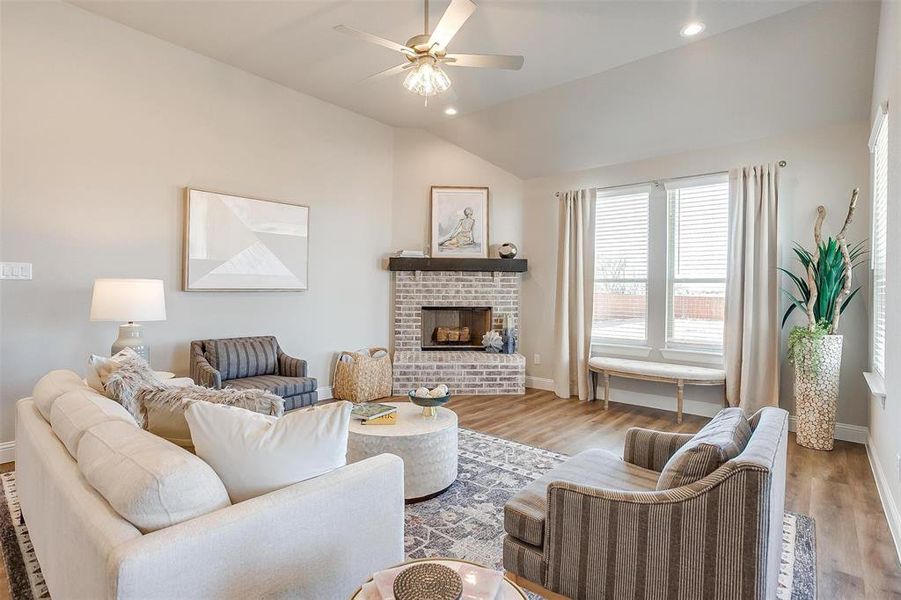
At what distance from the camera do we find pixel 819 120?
157 inches

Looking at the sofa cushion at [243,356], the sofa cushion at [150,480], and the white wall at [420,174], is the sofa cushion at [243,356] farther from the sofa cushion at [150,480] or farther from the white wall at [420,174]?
the sofa cushion at [150,480]

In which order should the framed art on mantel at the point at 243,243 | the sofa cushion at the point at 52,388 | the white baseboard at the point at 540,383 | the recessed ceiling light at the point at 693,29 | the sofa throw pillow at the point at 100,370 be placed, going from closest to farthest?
the sofa cushion at the point at 52,388 < the sofa throw pillow at the point at 100,370 < the recessed ceiling light at the point at 693,29 < the framed art on mantel at the point at 243,243 < the white baseboard at the point at 540,383

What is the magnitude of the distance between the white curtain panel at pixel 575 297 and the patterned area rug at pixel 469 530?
2.31 metres

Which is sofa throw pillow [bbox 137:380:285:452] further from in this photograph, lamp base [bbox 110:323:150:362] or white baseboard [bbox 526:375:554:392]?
white baseboard [bbox 526:375:554:392]

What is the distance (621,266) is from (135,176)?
490cm

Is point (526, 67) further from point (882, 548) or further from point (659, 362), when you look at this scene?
point (882, 548)

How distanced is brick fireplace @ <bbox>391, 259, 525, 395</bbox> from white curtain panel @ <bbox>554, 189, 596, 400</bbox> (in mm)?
526

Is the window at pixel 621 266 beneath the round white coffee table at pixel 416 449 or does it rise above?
above

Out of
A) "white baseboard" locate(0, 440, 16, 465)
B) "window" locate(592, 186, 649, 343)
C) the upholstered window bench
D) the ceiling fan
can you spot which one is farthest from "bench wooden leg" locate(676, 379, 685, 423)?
"white baseboard" locate(0, 440, 16, 465)

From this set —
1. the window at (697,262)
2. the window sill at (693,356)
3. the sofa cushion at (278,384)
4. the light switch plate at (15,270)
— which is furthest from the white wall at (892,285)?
the light switch plate at (15,270)

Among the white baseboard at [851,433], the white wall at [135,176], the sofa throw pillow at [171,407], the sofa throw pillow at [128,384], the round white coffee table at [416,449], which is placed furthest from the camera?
the white baseboard at [851,433]

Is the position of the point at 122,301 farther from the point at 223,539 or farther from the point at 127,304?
the point at 223,539

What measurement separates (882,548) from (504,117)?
184 inches

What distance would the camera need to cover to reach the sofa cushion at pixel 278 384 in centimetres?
382
